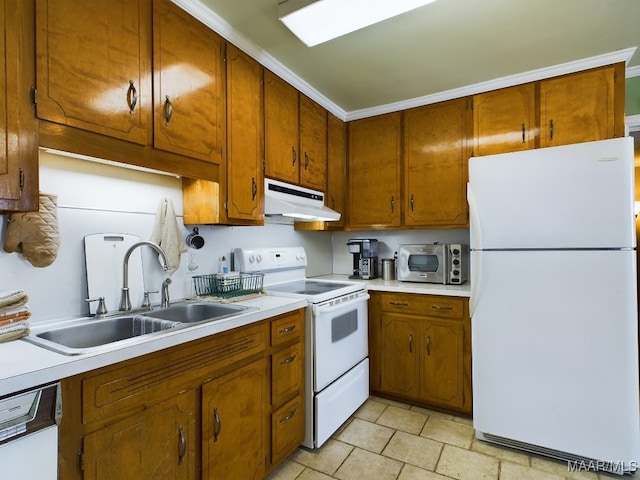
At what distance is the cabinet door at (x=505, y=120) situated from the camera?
2.44 metres

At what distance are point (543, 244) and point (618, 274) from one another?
0.37 meters

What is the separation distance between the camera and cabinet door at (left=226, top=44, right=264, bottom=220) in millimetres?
1942

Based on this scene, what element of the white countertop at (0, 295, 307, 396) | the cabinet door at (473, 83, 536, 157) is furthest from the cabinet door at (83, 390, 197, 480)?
the cabinet door at (473, 83, 536, 157)

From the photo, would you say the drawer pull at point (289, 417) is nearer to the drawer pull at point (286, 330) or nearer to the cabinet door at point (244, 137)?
the drawer pull at point (286, 330)

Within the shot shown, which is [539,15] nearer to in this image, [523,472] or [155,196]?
[155,196]

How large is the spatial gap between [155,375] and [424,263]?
7.11 feet

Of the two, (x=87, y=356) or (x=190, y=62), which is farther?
(x=190, y=62)

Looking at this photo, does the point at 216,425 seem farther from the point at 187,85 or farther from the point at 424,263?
the point at 424,263

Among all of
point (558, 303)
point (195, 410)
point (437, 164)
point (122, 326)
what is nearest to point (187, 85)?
point (122, 326)

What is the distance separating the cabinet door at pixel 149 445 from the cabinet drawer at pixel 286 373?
520 mm

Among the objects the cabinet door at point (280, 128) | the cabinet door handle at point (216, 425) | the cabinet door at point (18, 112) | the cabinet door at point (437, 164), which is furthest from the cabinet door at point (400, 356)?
the cabinet door at point (18, 112)

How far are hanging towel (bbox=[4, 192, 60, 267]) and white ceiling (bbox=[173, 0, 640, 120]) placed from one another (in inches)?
45.1

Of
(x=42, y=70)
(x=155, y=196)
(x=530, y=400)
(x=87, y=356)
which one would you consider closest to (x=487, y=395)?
(x=530, y=400)

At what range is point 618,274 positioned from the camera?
5.92 feet
